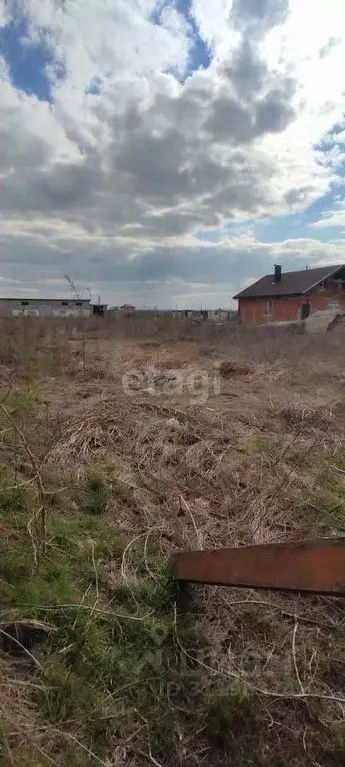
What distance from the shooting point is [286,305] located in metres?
32.8

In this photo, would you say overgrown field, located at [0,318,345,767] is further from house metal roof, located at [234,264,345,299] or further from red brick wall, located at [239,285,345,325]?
house metal roof, located at [234,264,345,299]

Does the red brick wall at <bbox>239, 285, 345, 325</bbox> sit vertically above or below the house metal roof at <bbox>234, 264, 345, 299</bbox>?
below

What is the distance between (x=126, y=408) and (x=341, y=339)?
11.3 metres

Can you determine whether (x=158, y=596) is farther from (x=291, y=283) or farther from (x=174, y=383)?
(x=291, y=283)

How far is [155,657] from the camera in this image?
2.18 m

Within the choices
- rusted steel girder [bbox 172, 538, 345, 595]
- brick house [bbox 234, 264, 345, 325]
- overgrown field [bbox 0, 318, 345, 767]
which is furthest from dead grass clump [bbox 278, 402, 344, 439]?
brick house [bbox 234, 264, 345, 325]

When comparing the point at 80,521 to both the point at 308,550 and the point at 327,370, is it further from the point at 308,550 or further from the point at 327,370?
the point at 327,370

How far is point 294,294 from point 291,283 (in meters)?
2.03

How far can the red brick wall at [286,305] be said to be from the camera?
31.4 m

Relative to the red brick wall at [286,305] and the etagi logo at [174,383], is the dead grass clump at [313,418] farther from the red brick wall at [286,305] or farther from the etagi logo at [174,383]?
the red brick wall at [286,305]

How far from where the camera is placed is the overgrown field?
1.83 m

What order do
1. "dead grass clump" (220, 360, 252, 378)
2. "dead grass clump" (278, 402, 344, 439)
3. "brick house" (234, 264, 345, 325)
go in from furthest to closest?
1. "brick house" (234, 264, 345, 325)
2. "dead grass clump" (220, 360, 252, 378)
3. "dead grass clump" (278, 402, 344, 439)

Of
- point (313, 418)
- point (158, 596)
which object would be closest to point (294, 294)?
point (313, 418)

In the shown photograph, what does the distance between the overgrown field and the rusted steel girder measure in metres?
0.33
